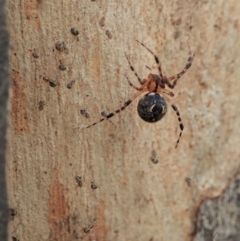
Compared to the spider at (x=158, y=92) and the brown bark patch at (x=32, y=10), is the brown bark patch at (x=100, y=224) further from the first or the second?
the brown bark patch at (x=32, y=10)

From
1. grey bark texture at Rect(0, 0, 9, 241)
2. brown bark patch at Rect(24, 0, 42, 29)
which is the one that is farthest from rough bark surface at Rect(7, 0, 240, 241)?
grey bark texture at Rect(0, 0, 9, 241)

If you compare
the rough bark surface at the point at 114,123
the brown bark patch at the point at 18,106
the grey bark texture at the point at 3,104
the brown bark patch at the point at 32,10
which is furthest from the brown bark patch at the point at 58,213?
the grey bark texture at the point at 3,104

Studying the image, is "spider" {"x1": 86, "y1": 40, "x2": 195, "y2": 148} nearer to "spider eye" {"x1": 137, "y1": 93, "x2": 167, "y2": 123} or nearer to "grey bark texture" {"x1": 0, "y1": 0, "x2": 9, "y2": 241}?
"spider eye" {"x1": 137, "y1": 93, "x2": 167, "y2": 123}

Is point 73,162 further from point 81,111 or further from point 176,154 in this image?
point 176,154

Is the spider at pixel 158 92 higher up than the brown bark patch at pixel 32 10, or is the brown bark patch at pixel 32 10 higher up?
the brown bark patch at pixel 32 10

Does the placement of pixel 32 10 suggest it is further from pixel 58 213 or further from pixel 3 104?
pixel 3 104

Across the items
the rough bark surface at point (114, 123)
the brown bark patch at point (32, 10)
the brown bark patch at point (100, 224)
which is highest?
the brown bark patch at point (32, 10)
